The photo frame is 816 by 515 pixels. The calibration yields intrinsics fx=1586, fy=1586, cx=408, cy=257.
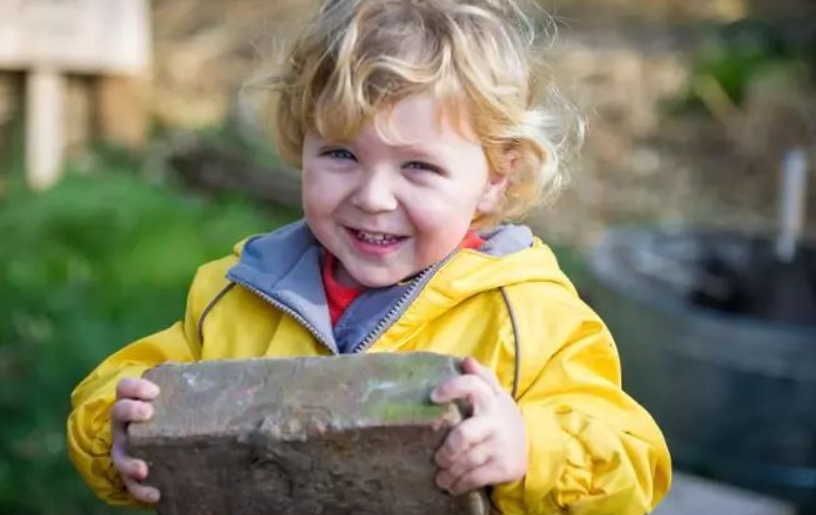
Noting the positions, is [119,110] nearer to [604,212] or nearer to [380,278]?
[604,212]

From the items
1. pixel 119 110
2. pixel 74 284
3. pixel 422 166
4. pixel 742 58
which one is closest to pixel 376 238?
pixel 422 166

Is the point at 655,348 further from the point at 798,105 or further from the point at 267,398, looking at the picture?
the point at 798,105

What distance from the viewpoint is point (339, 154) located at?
2080 mm

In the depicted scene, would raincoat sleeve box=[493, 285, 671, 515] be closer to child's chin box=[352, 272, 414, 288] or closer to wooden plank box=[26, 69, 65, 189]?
child's chin box=[352, 272, 414, 288]

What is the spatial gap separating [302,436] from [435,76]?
0.51 meters

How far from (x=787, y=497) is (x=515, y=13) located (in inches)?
126

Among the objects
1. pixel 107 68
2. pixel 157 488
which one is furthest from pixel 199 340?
pixel 107 68

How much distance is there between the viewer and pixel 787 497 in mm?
5027

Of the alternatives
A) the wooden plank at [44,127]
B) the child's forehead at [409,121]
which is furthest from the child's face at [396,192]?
the wooden plank at [44,127]

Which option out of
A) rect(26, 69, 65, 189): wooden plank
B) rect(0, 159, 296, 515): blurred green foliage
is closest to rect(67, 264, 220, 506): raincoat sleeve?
rect(0, 159, 296, 515): blurred green foliage

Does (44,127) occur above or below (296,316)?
below

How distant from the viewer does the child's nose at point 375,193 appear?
2027mm

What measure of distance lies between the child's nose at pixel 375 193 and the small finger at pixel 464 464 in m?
0.37

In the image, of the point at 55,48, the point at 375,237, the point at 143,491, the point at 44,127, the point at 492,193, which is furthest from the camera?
the point at 55,48
